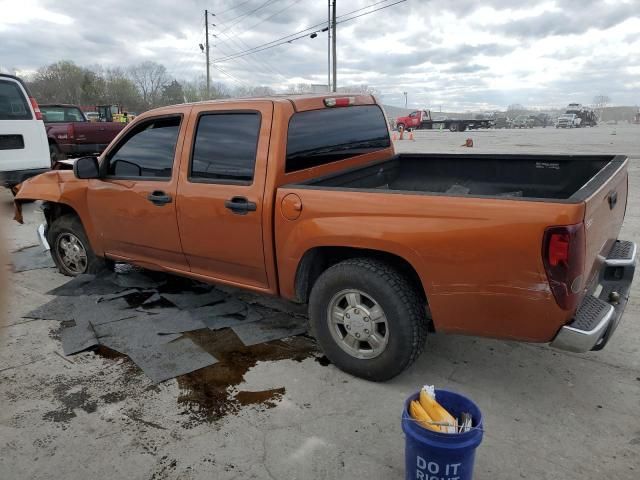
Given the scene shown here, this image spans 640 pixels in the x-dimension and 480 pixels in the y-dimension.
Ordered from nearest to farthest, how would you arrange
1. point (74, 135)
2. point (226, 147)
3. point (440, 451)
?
point (440, 451), point (226, 147), point (74, 135)

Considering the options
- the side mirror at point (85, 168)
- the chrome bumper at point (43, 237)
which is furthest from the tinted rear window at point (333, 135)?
the chrome bumper at point (43, 237)

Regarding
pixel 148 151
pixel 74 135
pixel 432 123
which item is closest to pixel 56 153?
pixel 74 135

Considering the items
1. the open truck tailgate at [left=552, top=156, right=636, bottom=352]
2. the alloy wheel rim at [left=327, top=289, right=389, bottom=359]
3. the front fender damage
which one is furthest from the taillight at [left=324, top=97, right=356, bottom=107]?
the front fender damage

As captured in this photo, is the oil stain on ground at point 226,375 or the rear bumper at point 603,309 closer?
the rear bumper at point 603,309

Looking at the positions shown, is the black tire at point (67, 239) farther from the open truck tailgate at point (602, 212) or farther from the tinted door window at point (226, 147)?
the open truck tailgate at point (602, 212)

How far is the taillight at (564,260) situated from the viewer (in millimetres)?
2416

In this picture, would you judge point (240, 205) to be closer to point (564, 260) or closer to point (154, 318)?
point (154, 318)

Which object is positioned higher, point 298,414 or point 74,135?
point 74,135

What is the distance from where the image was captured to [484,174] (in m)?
4.50

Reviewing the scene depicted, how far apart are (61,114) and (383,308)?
15114 millimetres

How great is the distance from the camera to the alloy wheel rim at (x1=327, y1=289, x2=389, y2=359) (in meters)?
3.15

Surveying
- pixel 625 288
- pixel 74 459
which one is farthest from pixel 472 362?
pixel 74 459

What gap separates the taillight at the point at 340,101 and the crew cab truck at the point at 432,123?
42.0 m

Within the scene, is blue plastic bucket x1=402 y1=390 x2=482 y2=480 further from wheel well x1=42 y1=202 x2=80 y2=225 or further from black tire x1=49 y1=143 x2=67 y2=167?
black tire x1=49 y1=143 x2=67 y2=167
